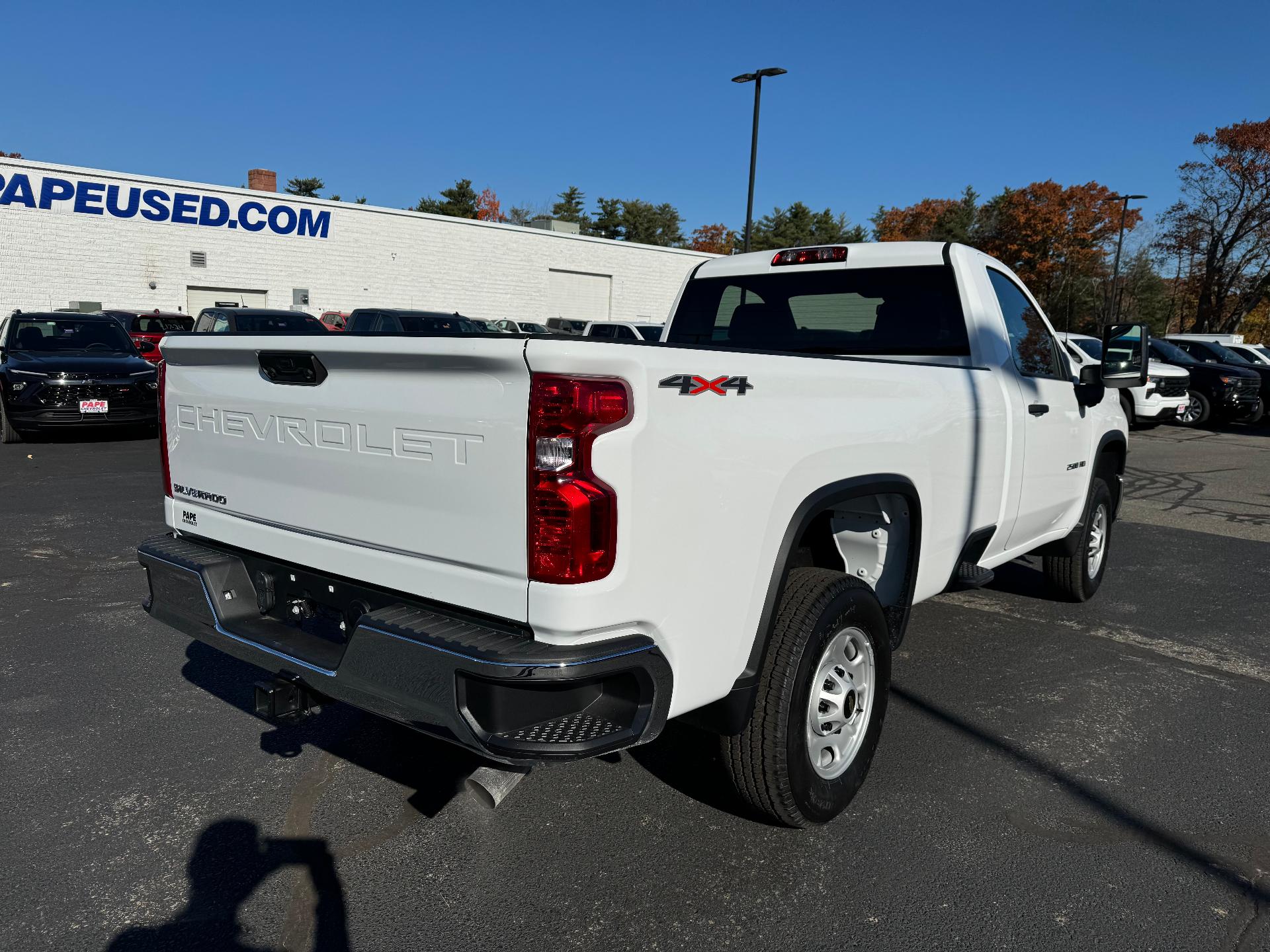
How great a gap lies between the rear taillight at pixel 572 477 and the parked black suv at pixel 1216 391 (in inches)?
770

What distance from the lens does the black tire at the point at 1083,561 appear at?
548 cm

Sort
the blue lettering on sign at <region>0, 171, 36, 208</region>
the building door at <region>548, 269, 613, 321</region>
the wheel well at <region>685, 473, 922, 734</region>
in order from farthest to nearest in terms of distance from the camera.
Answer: the building door at <region>548, 269, 613, 321</region> → the blue lettering on sign at <region>0, 171, 36, 208</region> → the wheel well at <region>685, 473, 922, 734</region>

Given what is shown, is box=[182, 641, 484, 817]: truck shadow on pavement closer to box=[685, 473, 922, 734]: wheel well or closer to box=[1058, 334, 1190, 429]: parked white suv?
box=[685, 473, 922, 734]: wheel well

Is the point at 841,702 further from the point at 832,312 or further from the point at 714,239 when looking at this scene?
the point at 714,239

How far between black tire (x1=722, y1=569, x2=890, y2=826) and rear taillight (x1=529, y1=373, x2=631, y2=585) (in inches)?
32.4

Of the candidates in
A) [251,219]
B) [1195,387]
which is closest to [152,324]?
[251,219]

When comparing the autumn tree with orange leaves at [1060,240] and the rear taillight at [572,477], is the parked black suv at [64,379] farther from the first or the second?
the autumn tree with orange leaves at [1060,240]

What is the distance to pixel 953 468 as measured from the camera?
11.9 feet

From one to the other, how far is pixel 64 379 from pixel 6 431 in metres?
1.13

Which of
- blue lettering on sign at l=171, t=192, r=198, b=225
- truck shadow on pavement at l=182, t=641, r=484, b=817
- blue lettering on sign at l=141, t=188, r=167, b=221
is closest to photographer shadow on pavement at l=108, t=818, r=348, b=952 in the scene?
truck shadow on pavement at l=182, t=641, r=484, b=817

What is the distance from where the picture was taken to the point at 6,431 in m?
11.7

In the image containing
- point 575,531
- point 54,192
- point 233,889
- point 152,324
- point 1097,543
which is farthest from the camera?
point 54,192

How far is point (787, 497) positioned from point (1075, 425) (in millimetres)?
3030

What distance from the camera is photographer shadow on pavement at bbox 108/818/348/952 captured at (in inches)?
95.0
